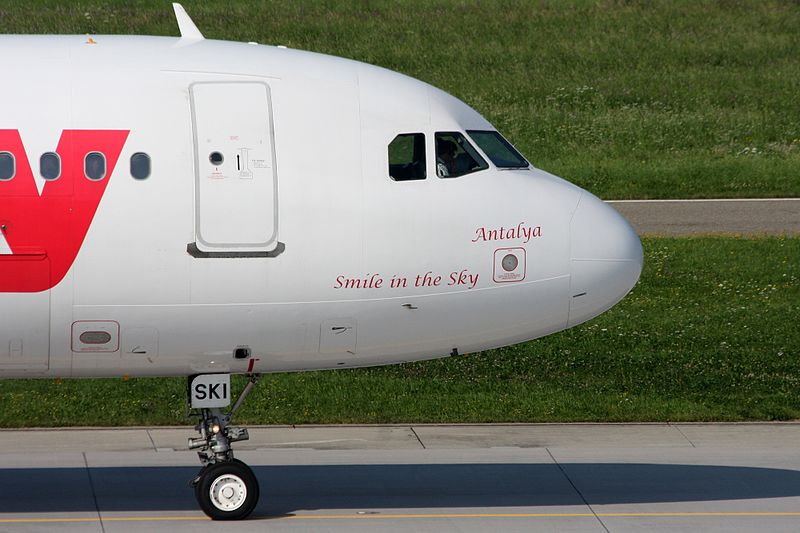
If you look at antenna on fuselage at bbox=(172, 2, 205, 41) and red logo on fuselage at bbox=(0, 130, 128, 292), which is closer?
red logo on fuselage at bbox=(0, 130, 128, 292)

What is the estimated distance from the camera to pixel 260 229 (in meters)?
11.9

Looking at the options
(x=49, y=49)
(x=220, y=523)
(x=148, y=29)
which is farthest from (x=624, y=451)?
(x=148, y=29)

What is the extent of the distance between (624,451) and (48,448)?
7.02m

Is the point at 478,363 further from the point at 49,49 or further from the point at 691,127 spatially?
the point at 691,127

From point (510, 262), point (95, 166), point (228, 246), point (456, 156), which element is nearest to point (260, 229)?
point (228, 246)

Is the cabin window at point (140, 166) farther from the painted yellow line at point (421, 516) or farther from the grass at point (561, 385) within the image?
the grass at point (561, 385)

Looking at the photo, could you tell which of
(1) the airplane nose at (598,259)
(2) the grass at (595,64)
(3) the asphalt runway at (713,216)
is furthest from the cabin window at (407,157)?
(2) the grass at (595,64)

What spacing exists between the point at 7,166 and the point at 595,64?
94.6 feet

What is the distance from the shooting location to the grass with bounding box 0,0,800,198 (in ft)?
104

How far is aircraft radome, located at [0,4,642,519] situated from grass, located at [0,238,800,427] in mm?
4759

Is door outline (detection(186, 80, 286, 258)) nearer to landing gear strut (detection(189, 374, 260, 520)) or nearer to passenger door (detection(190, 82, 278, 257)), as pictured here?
passenger door (detection(190, 82, 278, 257))

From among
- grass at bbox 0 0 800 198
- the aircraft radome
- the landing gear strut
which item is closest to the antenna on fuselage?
the aircraft radome

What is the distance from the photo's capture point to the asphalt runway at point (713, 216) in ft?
87.2

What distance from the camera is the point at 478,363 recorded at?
1927 centimetres
